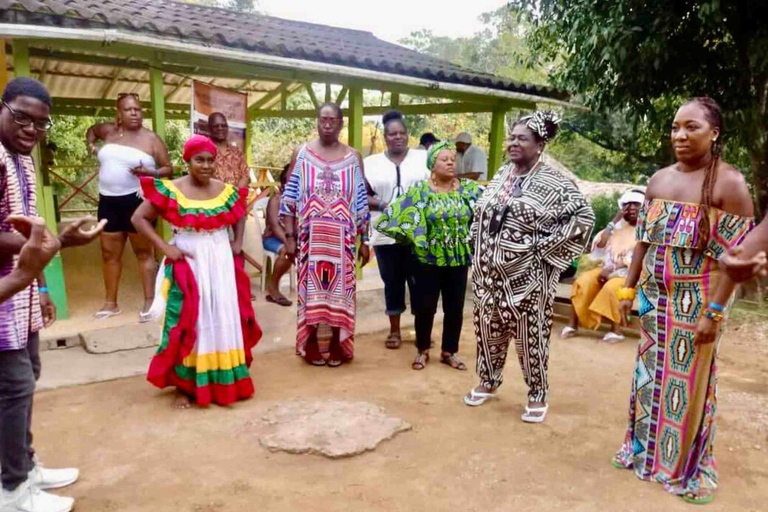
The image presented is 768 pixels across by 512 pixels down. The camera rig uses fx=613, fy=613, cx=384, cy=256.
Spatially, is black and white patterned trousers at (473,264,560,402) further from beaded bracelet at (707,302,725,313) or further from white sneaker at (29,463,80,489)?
white sneaker at (29,463,80,489)

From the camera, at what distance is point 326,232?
4.32 metres

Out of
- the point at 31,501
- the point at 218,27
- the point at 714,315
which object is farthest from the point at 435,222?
the point at 218,27

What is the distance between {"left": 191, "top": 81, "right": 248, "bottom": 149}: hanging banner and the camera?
548cm

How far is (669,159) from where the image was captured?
9.73 m

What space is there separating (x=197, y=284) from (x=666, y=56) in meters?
5.12

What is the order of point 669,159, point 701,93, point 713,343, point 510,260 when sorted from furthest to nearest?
point 669,159 → point 701,93 → point 510,260 → point 713,343

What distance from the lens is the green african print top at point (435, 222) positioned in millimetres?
4055

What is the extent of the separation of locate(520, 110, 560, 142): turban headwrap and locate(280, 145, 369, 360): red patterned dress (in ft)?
4.80

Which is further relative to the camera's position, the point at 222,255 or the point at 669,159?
the point at 669,159

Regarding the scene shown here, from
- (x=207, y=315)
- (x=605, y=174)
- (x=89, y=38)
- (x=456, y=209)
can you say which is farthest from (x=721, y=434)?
(x=605, y=174)

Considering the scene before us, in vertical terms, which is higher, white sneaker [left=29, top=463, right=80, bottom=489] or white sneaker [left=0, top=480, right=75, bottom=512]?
white sneaker [left=0, top=480, right=75, bottom=512]

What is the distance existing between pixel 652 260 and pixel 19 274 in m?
2.46

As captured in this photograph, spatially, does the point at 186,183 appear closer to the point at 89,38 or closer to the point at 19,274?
the point at 89,38

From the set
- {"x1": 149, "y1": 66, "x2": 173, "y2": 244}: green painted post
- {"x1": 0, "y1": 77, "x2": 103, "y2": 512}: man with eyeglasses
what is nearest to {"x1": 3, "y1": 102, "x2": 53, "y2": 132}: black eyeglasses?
{"x1": 0, "y1": 77, "x2": 103, "y2": 512}: man with eyeglasses
